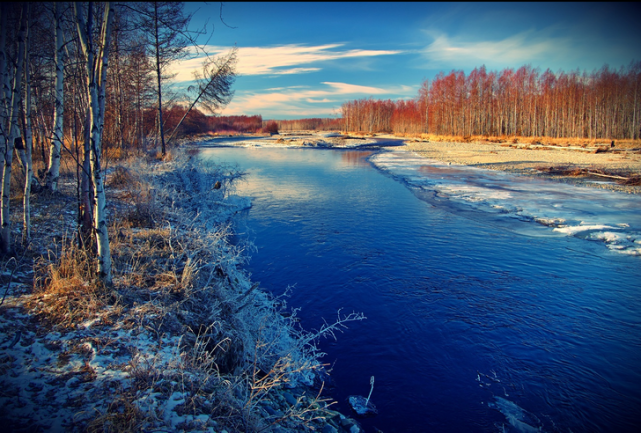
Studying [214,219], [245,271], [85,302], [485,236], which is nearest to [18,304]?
[85,302]

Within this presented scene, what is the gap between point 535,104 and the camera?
55.1m

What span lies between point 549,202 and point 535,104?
51878 millimetres

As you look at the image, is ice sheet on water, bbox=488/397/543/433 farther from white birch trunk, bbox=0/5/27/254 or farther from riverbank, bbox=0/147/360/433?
white birch trunk, bbox=0/5/27/254

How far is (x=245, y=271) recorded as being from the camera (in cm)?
793

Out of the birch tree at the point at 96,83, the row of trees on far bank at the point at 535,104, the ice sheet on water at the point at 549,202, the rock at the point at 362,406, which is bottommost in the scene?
the rock at the point at 362,406

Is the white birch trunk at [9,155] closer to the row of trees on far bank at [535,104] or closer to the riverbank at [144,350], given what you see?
the riverbank at [144,350]

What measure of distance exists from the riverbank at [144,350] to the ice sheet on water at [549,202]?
29.7 feet

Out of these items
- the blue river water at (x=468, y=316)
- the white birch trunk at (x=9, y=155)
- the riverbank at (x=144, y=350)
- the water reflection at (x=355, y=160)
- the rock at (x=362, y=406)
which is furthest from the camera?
the water reflection at (x=355, y=160)

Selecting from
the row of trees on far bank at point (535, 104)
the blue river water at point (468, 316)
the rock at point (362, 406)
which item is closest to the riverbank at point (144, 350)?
the rock at point (362, 406)

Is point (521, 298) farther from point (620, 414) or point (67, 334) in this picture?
point (67, 334)

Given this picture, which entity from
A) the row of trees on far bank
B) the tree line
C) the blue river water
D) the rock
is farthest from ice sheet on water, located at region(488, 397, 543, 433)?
the row of trees on far bank

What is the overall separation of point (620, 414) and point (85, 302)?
6.08 meters

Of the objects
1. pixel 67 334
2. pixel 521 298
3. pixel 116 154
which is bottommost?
pixel 521 298

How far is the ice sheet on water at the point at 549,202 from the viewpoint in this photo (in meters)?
9.69
